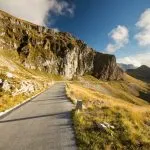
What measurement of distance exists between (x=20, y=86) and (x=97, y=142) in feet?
74.3

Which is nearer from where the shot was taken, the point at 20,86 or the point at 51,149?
the point at 51,149

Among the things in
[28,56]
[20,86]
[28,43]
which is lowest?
[20,86]

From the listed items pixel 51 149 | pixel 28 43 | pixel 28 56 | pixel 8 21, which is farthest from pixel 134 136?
pixel 8 21

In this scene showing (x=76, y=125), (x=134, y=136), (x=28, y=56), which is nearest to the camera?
(x=134, y=136)

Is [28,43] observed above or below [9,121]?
above

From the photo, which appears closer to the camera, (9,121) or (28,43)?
(9,121)

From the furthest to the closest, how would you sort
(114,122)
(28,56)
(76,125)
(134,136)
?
(28,56)
(114,122)
(76,125)
(134,136)

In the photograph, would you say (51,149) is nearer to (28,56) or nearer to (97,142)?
(97,142)

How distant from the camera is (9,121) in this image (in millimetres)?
14992

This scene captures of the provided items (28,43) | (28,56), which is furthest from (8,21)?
(28,56)

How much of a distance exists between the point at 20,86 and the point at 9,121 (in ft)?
54.3

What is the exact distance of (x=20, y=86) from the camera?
102 ft

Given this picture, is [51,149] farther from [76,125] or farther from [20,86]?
[20,86]

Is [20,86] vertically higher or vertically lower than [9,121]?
higher
